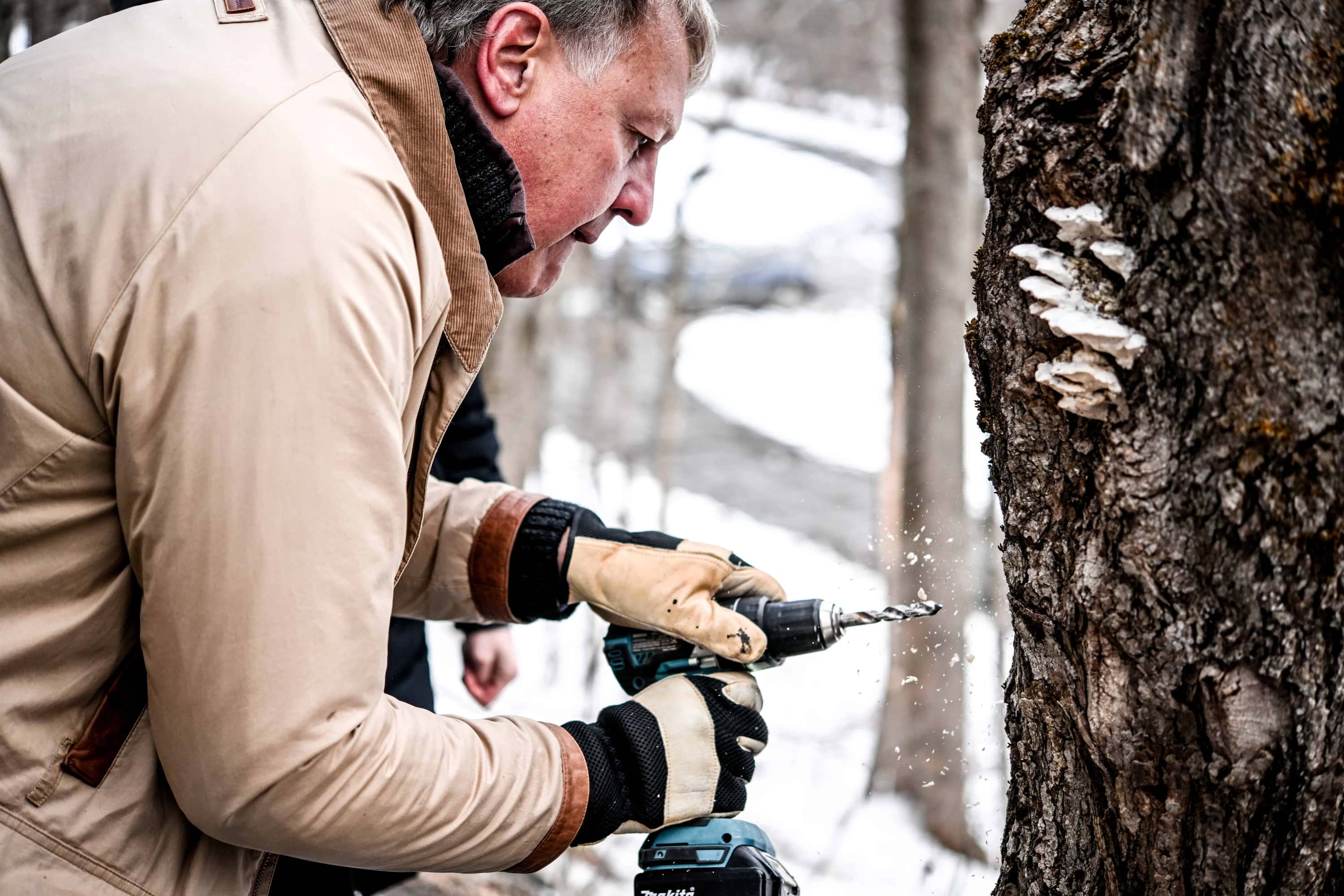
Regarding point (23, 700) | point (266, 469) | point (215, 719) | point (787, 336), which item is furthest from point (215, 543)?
point (787, 336)

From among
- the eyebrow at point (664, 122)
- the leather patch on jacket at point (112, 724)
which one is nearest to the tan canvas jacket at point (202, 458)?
the leather patch on jacket at point (112, 724)

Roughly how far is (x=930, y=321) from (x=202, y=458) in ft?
11.7

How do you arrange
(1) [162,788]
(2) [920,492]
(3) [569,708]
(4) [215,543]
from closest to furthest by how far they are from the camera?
(4) [215,543]
(1) [162,788]
(2) [920,492]
(3) [569,708]

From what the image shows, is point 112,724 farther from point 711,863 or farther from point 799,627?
point 799,627

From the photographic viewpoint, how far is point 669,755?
161 cm

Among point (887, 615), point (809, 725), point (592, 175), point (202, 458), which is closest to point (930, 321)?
point (809, 725)

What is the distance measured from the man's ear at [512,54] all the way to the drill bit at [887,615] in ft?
3.62

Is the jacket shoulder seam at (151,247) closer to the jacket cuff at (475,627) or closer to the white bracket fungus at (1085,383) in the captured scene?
the white bracket fungus at (1085,383)

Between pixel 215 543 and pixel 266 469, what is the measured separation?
0.34ft

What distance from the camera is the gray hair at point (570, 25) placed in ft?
5.16

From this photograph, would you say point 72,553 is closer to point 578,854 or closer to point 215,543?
point 215,543

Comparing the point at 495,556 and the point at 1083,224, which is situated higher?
the point at 1083,224

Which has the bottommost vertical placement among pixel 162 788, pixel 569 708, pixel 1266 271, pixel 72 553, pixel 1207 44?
pixel 569 708

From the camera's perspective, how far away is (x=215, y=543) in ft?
3.68
